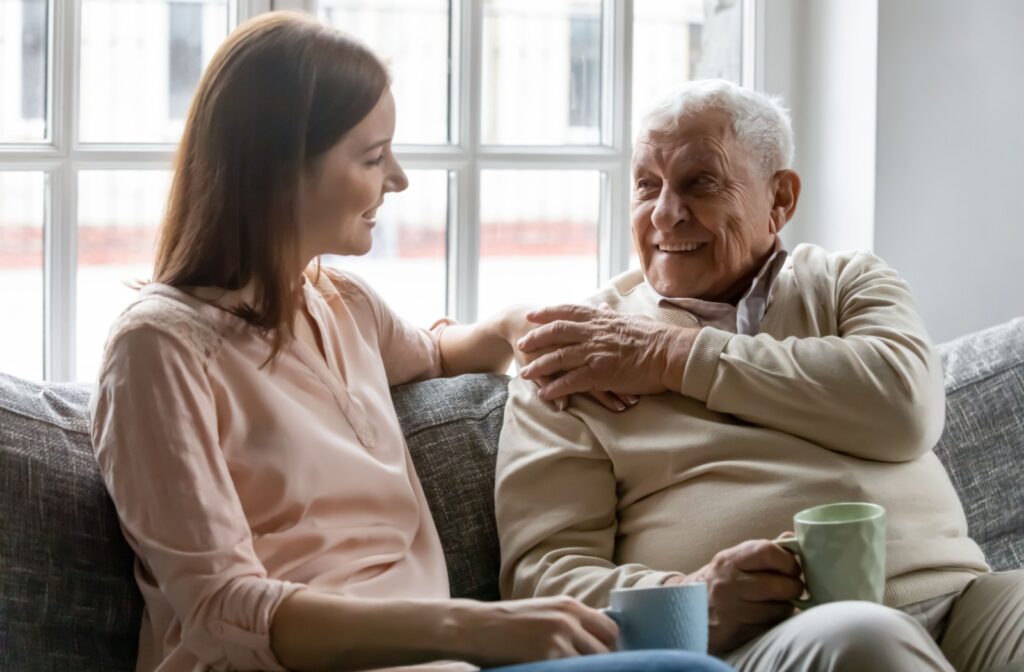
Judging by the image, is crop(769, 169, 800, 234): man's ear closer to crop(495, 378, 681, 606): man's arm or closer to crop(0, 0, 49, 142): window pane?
crop(495, 378, 681, 606): man's arm

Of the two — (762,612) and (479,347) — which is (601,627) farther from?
(479,347)

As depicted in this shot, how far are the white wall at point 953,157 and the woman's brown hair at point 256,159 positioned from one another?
4.53 ft

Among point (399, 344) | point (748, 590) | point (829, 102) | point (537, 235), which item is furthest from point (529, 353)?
point (829, 102)

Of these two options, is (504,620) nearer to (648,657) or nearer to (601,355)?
(648,657)

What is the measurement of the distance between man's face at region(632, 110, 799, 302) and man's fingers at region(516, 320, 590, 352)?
21 centimetres

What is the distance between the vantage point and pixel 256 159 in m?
1.68

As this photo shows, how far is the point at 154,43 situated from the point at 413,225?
0.59 m

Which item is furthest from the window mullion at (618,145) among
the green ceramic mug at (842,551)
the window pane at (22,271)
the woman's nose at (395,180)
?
the green ceramic mug at (842,551)

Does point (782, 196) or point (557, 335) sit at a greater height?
point (782, 196)

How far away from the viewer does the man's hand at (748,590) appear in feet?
5.46

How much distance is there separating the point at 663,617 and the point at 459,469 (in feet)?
2.25

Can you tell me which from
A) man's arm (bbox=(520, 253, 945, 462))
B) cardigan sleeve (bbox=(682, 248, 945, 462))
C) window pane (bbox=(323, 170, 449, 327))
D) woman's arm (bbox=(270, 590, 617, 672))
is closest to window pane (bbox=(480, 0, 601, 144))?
window pane (bbox=(323, 170, 449, 327))

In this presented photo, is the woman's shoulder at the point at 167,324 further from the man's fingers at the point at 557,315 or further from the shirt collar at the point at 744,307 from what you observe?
the shirt collar at the point at 744,307

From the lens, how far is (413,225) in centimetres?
266
